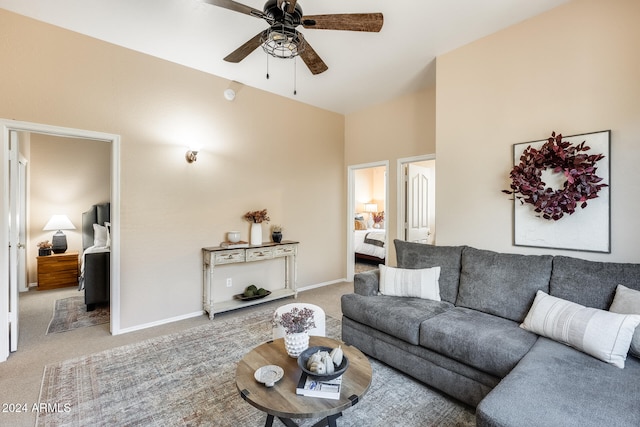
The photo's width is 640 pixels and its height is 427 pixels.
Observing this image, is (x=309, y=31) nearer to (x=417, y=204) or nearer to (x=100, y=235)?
(x=417, y=204)

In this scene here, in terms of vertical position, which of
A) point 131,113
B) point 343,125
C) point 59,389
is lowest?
point 59,389

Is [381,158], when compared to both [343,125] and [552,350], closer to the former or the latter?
[343,125]

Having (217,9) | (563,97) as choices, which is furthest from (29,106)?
(563,97)

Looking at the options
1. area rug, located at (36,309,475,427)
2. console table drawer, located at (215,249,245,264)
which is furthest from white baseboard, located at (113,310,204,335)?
console table drawer, located at (215,249,245,264)

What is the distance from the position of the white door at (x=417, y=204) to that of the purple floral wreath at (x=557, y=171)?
6.40 ft

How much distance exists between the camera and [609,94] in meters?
2.23

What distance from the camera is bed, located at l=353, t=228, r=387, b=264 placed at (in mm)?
6158

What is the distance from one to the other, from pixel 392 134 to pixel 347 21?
9.12 feet

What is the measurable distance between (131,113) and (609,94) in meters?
4.36

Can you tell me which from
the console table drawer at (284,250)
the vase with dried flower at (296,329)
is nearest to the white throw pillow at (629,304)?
the vase with dried flower at (296,329)

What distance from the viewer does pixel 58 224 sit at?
4.89 m

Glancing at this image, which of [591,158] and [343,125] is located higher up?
[343,125]

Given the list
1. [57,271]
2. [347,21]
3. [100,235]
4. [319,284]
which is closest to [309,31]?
[347,21]

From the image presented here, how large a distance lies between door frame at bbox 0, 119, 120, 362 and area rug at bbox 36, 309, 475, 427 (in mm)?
565
